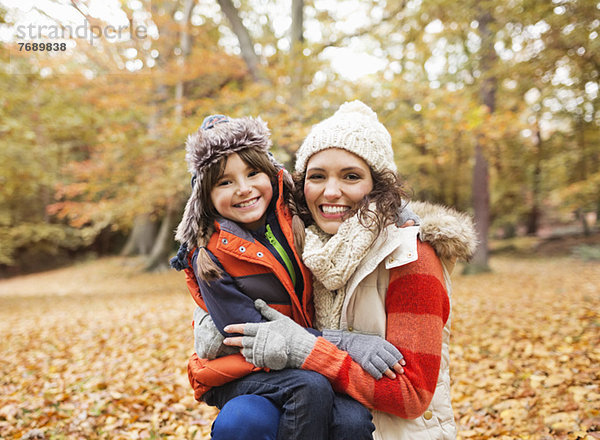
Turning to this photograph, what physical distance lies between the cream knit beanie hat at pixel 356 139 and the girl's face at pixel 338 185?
0.03 m

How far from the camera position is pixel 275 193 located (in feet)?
7.11

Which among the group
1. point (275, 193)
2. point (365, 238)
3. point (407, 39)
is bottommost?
point (365, 238)

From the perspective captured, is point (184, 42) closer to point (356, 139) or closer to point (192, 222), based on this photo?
point (192, 222)

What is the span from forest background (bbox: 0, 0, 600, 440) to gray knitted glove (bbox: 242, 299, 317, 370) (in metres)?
2.06

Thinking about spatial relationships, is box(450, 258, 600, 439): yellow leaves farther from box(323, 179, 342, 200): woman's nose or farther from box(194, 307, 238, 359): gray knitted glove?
box(323, 179, 342, 200): woman's nose

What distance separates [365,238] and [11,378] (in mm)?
4848

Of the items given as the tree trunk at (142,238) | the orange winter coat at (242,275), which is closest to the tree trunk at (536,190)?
the orange winter coat at (242,275)

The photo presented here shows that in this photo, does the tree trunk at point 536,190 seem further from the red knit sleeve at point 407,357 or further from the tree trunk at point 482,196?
the red knit sleeve at point 407,357

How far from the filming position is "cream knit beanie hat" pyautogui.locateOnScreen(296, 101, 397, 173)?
1896 mm

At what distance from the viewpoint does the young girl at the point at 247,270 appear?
1585mm

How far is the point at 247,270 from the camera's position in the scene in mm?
1893

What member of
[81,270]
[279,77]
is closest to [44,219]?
[81,270]

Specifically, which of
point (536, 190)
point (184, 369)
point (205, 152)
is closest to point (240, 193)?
point (205, 152)

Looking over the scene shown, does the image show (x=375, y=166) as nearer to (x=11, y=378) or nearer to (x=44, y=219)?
(x=11, y=378)
